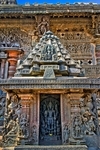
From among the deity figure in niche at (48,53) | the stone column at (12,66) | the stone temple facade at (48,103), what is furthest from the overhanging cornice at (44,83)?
the stone column at (12,66)

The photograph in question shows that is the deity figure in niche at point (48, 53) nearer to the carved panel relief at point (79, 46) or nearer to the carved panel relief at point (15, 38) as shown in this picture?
the carved panel relief at point (79, 46)

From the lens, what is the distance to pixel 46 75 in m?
4.64

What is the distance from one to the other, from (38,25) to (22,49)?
4.15 ft

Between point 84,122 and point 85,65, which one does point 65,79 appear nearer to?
point 84,122

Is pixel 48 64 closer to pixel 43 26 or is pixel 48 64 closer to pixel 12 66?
pixel 12 66

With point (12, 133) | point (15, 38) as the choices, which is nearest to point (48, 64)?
point (12, 133)

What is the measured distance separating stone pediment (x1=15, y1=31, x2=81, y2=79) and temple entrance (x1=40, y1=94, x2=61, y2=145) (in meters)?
0.56

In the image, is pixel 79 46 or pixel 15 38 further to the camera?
pixel 15 38

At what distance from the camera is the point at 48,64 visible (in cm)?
497

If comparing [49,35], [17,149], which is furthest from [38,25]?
[17,149]

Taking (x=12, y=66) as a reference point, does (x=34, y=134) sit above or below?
below

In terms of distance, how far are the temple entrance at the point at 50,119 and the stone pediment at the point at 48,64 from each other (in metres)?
0.56

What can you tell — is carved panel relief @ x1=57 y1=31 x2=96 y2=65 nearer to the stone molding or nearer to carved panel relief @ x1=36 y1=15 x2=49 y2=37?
carved panel relief @ x1=36 y1=15 x2=49 y2=37

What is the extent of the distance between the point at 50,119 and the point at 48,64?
4.02 ft
